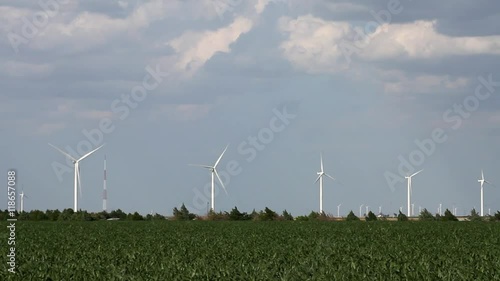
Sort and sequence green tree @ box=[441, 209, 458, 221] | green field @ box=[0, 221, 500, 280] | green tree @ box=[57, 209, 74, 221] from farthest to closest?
1. green tree @ box=[57, 209, 74, 221]
2. green tree @ box=[441, 209, 458, 221]
3. green field @ box=[0, 221, 500, 280]

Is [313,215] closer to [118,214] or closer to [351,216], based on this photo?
[351,216]

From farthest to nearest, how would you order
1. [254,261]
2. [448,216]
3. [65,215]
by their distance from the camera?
[65,215]
[448,216]
[254,261]

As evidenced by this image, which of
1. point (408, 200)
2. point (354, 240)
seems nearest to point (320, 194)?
point (408, 200)

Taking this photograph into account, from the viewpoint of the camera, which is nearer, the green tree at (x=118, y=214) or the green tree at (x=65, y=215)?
the green tree at (x=65, y=215)

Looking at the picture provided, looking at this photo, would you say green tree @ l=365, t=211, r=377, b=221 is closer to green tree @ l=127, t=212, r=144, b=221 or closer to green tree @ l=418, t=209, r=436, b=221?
green tree @ l=418, t=209, r=436, b=221

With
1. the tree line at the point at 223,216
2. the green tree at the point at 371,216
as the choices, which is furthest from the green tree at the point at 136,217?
the green tree at the point at 371,216

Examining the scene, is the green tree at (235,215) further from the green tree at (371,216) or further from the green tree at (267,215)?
the green tree at (371,216)

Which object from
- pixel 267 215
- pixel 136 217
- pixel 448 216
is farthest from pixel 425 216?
pixel 136 217

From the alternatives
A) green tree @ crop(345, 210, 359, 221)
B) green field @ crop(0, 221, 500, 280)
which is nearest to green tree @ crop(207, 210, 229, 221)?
green tree @ crop(345, 210, 359, 221)

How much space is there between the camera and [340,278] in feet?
95.9

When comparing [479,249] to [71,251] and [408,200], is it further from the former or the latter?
[408,200]

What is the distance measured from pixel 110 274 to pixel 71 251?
14215 millimetres

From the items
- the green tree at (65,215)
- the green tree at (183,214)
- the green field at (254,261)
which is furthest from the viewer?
the green tree at (183,214)

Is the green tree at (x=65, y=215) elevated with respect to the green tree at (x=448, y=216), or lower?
elevated
